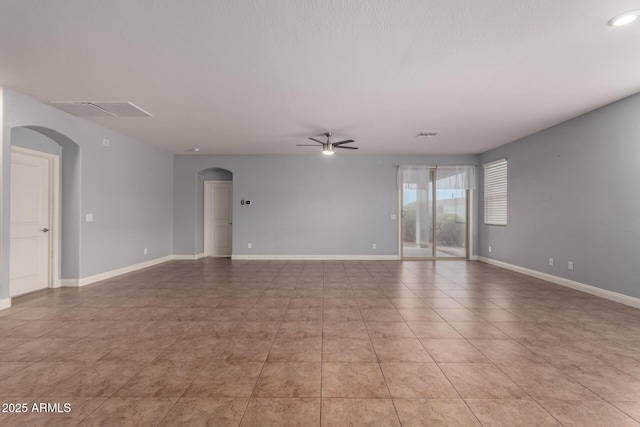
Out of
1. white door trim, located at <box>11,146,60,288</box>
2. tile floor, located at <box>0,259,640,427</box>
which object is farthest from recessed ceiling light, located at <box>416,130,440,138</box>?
white door trim, located at <box>11,146,60,288</box>

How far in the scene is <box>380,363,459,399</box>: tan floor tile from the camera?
1897mm

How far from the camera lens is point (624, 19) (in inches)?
87.4

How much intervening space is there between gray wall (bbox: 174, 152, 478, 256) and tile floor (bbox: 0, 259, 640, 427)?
124 inches

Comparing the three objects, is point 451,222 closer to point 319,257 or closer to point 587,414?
point 319,257

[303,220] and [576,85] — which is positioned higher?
[576,85]

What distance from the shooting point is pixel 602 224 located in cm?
413

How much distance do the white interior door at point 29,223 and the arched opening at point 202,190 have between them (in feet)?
10.7

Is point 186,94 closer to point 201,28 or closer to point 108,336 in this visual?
point 201,28

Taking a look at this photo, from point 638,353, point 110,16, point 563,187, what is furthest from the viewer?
point 563,187

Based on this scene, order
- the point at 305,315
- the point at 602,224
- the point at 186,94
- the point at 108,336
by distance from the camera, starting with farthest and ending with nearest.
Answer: the point at 602,224, the point at 186,94, the point at 305,315, the point at 108,336

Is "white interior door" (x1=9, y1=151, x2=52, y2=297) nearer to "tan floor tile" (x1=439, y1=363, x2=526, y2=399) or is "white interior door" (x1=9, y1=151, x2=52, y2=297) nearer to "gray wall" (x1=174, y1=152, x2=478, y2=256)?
"gray wall" (x1=174, y1=152, x2=478, y2=256)

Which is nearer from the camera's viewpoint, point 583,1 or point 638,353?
point 583,1

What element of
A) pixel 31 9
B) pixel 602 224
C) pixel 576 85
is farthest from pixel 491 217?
pixel 31 9

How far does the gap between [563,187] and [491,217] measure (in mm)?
2175
